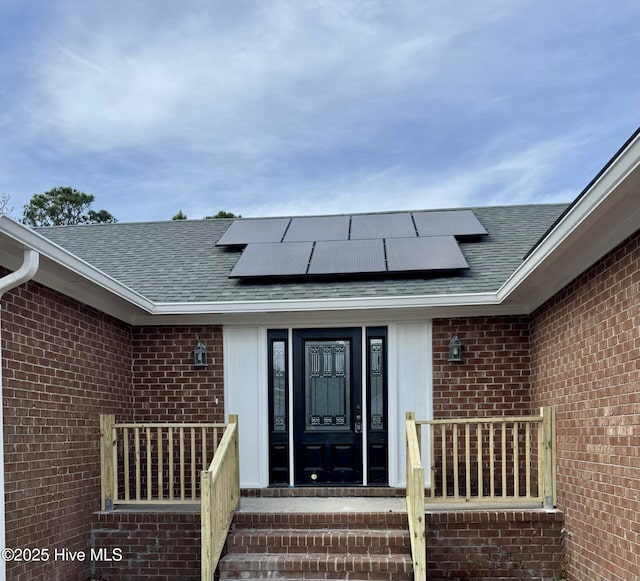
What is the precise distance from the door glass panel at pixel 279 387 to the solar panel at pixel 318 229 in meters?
1.76

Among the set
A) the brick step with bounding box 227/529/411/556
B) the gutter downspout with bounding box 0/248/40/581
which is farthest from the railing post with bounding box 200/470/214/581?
the gutter downspout with bounding box 0/248/40/581

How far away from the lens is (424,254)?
316 inches

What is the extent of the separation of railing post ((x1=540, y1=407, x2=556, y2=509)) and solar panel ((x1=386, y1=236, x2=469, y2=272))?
79.8 inches

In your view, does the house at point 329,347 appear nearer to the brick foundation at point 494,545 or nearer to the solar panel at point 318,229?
the solar panel at point 318,229

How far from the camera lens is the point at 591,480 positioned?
529 cm

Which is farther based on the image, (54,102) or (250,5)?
(54,102)

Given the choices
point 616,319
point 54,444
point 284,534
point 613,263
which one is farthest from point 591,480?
point 54,444

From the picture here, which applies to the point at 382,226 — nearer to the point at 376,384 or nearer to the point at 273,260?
the point at 273,260

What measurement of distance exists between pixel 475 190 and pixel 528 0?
1467 centimetres

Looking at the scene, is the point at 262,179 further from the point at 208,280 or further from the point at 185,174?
the point at 208,280

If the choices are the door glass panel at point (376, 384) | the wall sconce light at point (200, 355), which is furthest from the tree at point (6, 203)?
the door glass panel at point (376, 384)

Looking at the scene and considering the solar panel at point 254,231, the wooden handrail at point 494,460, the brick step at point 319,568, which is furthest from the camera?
the solar panel at point 254,231

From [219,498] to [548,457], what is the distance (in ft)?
9.46

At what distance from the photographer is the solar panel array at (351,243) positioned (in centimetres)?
783
